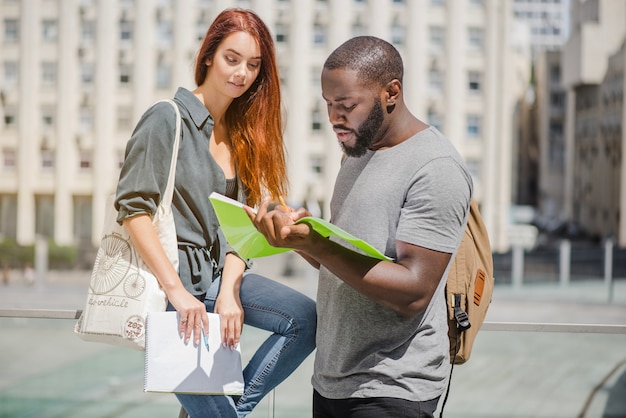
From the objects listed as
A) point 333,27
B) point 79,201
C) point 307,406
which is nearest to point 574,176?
point 333,27

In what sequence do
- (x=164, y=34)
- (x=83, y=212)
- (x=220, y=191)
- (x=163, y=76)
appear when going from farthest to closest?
1. (x=83, y=212)
2. (x=164, y=34)
3. (x=163, y=76)
4. (x=220, y=191)

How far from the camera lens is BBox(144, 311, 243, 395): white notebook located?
7.73 feet

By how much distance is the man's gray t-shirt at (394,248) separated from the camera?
6.41 feet

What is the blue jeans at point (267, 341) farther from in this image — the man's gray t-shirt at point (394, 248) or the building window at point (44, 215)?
the building window at point (44, 215)

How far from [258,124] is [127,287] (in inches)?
24.6

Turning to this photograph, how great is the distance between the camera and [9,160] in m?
44.8

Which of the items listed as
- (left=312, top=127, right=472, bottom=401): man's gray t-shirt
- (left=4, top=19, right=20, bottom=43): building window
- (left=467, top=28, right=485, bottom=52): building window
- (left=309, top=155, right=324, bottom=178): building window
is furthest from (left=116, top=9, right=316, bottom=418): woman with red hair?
(left=4, top=19, right=20, bottom=43): building window

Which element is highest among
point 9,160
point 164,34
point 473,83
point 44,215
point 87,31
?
point 87,31

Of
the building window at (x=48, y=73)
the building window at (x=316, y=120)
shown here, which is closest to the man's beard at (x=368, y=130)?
the building window at (x=316, y=120)

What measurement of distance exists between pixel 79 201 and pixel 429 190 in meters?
44.7

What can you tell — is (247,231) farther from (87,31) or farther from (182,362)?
(87,31)

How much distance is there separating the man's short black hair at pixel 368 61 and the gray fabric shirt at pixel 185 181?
0.54 meters

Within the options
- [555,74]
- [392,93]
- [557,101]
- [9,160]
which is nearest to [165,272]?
[392,93]

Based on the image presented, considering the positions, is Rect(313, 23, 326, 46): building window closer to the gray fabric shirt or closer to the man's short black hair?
the gray fabric shirt
